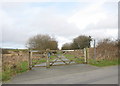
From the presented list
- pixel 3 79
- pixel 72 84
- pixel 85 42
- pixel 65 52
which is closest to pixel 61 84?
pixel 72 84

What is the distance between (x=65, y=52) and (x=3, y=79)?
305 inches

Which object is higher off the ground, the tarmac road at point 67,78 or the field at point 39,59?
the field at point 39,59

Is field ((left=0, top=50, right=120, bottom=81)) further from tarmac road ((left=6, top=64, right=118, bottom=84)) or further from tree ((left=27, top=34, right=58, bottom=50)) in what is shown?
tree ((left=27, top=34, right=58, bottom=50))

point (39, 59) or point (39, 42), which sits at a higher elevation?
point (39, 42)

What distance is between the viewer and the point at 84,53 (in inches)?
569

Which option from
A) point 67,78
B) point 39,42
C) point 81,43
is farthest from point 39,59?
point 81,43

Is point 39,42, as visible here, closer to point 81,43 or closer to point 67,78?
point 81,43

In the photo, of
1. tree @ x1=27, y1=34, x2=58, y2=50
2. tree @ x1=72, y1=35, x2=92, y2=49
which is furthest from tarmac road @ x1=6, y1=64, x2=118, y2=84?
tree @ x1=72, y1=35, x2=92, y2=49

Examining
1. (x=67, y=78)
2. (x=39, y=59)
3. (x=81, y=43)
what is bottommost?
(x=67, y=78)

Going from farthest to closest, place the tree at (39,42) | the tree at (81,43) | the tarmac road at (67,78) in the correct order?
the tree at (81,43)
the tree at (39,42)
the tarmac road at (67,78)

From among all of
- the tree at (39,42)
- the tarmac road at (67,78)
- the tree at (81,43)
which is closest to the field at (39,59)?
the tarmac road at (67,78)

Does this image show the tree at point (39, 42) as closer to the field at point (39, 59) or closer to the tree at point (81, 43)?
the tree at point (81, 43)

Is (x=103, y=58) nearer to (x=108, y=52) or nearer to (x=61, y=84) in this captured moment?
(x=108, y=52)

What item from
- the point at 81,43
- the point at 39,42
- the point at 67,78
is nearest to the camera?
the point at 67,78
